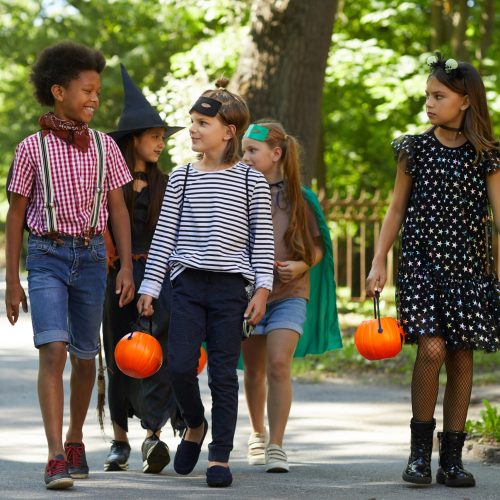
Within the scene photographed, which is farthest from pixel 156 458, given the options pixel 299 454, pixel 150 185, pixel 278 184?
pixel 278 184

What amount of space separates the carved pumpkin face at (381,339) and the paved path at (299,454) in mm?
619

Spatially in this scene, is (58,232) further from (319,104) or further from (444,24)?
(444,24)

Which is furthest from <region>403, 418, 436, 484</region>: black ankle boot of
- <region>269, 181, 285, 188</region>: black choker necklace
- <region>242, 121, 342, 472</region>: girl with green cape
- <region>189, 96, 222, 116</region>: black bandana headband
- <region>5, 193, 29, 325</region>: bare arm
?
<region>5, 193, 29, 325</region>: bare arm

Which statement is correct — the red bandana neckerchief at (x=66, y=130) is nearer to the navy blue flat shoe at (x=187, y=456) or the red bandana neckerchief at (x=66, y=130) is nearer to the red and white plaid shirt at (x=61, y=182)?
the red and white plaid shirt at (x=61, y=182)

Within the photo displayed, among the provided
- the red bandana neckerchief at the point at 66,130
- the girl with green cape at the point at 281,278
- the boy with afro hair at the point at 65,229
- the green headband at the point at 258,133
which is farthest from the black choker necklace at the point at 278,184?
the red bandana neckerchief at the point at 66,130

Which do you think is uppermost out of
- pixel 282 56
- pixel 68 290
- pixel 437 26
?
pixel 437 26

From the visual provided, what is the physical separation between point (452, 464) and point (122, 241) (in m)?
1.88

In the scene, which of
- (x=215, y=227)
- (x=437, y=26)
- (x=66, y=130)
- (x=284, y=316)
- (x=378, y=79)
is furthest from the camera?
(x=437, y=26)

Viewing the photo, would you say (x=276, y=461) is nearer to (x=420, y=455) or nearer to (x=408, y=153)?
(x=420, y=455)

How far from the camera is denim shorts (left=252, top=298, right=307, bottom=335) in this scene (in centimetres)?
621

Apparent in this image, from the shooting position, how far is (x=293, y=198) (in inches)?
251

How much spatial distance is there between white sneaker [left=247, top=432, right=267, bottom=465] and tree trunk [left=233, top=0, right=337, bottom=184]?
5.67 m

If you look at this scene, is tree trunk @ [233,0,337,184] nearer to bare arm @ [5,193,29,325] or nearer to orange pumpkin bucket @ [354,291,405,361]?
orange pumpkin bucket @ [354,291,405,361]

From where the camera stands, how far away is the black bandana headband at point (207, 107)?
5543mm
